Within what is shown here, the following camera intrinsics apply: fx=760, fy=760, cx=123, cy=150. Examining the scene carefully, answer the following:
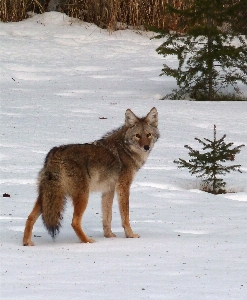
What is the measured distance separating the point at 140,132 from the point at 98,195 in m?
2.39

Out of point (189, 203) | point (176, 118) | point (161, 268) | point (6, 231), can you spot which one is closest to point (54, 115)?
point (176, 118)

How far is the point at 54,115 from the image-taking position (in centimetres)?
1506

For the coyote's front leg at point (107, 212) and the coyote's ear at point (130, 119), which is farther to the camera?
the coyote's ear at point (130, 119)

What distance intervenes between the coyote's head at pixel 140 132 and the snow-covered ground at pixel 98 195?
912 millimetres

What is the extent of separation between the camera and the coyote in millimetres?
7367

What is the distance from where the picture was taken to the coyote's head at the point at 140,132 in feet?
27.2

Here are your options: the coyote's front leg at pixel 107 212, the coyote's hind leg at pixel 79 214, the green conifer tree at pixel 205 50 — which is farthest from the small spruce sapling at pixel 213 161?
the green conifer tree at pixel 205 50

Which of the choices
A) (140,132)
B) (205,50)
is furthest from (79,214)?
(205,50)

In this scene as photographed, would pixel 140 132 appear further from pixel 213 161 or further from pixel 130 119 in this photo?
pixel 213 161

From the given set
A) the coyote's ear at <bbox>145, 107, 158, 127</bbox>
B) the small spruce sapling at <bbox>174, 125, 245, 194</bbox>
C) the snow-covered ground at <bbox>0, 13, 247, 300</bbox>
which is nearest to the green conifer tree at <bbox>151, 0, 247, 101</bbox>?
the snow-covered ground at <bbox>0, 13, 247, 300</bbox>

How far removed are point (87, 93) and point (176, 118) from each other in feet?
9.88

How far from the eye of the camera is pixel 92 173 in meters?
7.70

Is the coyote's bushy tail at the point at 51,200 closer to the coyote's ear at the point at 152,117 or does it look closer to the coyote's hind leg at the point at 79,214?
the coyote's hind leg at the point at 79,214

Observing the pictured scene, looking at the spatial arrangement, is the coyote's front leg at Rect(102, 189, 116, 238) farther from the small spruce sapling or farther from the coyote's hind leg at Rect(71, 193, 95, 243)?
the small spruce sapling
